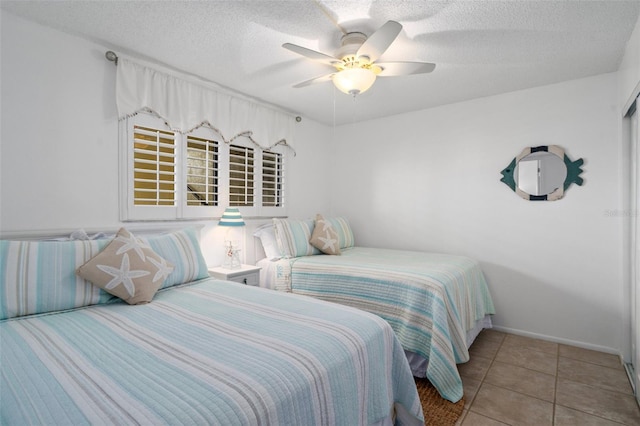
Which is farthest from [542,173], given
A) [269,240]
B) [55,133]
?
[55,133]

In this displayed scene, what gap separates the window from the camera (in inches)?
100

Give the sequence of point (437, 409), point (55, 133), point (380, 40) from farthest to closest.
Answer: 1. point (55, 133)
2. point (437, 409)
3. point (380, 40)

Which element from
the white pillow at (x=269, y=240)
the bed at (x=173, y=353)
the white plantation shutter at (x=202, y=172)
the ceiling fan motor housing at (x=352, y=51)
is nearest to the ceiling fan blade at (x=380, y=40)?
the ceiling fan motor housing at (x=352, y=51)

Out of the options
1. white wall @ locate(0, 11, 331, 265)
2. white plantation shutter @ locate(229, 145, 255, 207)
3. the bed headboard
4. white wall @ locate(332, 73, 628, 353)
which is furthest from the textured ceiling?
the bed headboard

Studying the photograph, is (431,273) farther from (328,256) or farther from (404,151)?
(404,151)

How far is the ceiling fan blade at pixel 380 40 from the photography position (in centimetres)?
174

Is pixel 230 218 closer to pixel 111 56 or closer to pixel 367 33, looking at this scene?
pixel 111 56

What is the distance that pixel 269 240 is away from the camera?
11.1 feet

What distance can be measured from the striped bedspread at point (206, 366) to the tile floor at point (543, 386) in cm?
82

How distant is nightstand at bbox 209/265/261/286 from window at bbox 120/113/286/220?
55 centimetres

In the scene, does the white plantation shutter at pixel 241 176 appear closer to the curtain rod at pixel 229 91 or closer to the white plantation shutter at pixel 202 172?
the white plantation shutter at pixel 202 172

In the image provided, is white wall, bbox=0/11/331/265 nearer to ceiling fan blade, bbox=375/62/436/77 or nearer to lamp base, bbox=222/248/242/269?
lamp base, bbox=222/248/242/269

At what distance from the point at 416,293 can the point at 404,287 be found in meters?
0.10

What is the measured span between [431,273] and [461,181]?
61.6 inches
